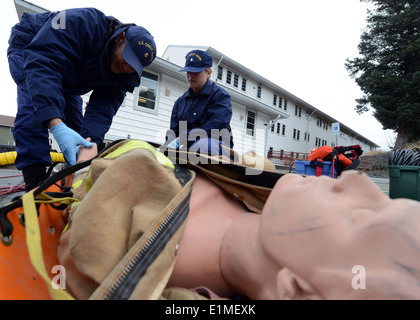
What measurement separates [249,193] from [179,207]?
39 centimetres

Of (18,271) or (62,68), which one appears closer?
(18,271)

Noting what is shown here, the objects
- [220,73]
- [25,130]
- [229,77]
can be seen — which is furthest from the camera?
[229,77]

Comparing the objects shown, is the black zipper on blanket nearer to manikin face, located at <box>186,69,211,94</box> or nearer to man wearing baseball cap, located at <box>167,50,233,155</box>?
man wearing baseball cap, located at <box>167,50,233,155</box>

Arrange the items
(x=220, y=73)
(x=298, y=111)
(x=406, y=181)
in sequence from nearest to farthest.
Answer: (x=406, y=181) < (x=220, y=73) < (x=298, y=111)

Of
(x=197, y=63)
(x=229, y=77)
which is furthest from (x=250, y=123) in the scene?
(x=197, y=63)

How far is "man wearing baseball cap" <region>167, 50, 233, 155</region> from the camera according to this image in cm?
261

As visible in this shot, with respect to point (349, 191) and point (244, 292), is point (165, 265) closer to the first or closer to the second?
point (244, 292)

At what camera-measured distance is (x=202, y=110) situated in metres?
2.73

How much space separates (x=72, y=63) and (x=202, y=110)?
139 cm

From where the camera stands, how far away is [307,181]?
674 mm

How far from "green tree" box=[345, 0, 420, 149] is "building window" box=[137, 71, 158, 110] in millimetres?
13758

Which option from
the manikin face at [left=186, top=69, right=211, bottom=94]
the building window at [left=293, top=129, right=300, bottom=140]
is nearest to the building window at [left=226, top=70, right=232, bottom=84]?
the building window at [left=293, top=129, right=300, bottom=140]

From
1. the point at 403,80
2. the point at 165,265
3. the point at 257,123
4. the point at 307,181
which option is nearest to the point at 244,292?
the point at 165,265

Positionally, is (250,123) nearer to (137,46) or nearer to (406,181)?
(406,181)
